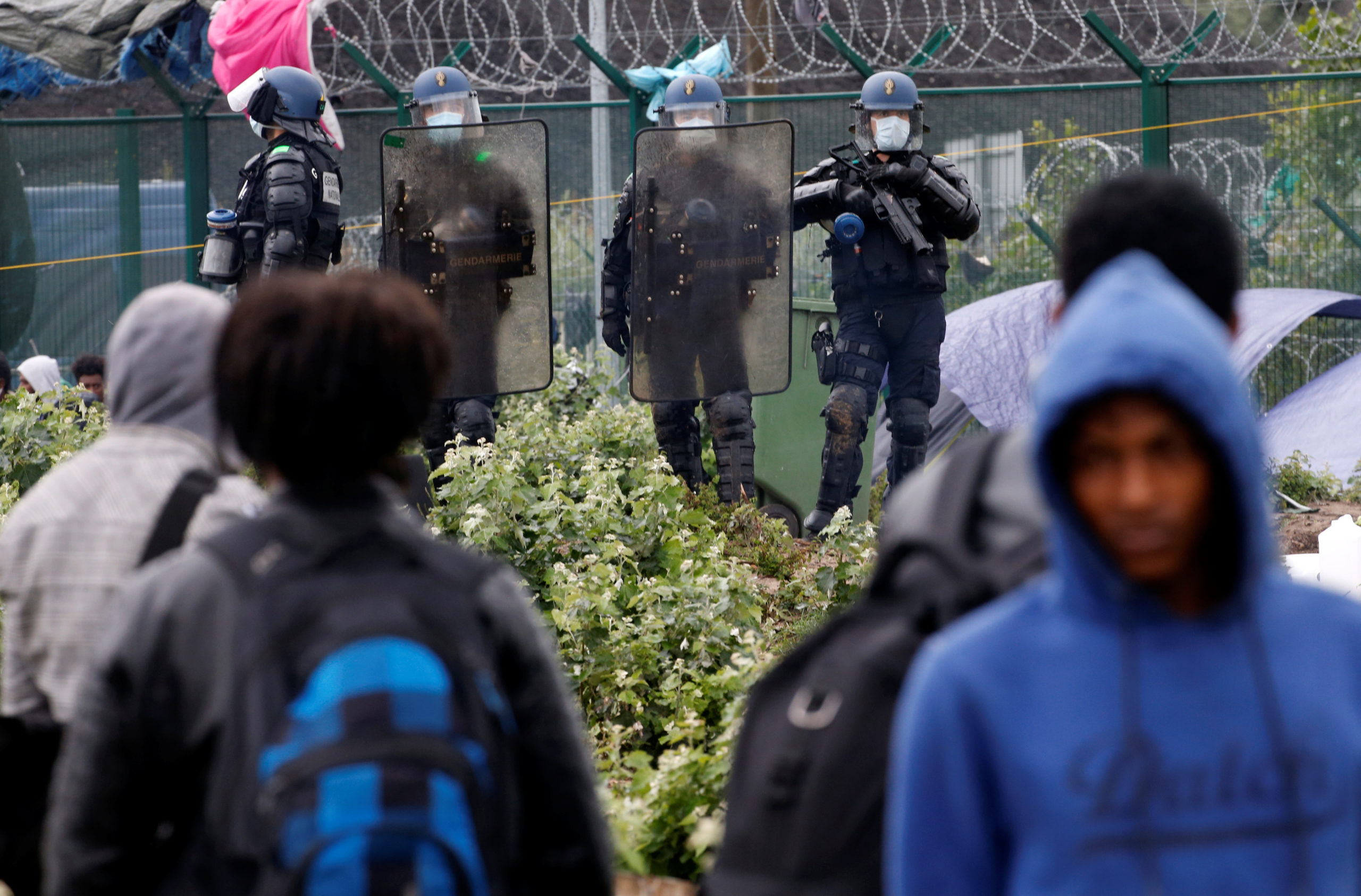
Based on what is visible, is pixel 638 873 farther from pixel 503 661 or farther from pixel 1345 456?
pixel 1345 456

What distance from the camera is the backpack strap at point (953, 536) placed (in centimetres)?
137

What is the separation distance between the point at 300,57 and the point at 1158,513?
7.81m

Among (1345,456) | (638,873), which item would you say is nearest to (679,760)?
(638,873)

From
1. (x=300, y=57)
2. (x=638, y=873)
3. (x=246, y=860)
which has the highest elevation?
(x=300, y=57)

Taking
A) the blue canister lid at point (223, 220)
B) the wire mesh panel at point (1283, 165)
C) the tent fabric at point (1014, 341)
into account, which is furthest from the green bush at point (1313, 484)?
the blue canister lid at point (223, 220)

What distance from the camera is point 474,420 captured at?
21.3ft

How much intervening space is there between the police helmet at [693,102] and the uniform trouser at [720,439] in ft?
→ 3.56

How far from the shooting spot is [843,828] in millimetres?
1314

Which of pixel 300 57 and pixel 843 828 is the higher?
pixel 300 57

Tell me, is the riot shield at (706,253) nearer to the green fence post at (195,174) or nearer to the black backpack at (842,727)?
the black backpack at (842,727)

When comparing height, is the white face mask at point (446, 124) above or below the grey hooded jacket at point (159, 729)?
above

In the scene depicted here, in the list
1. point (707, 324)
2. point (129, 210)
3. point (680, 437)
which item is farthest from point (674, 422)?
point (129, 210)

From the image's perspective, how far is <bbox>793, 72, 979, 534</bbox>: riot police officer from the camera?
6266 millimetres

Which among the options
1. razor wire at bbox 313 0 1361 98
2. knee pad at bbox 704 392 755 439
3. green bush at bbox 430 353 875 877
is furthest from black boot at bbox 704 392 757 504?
razor wire at bbox 313 0 1361 98
